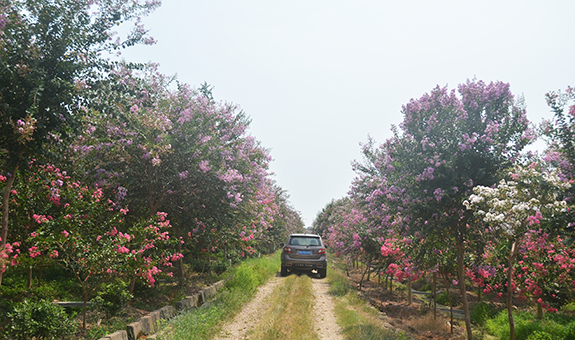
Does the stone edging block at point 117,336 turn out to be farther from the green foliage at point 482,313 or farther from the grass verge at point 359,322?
the green foliage at point 482,313

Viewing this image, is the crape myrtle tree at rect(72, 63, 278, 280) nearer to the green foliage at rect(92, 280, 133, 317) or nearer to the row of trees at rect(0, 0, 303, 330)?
the row of trees at rect(0, 0, 303, 330)

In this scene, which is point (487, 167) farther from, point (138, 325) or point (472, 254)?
point (138, 325)

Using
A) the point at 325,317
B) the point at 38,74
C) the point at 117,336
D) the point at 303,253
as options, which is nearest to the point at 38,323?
the point at 117,336

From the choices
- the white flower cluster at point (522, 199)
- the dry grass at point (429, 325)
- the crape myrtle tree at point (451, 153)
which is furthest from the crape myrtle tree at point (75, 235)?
the dry grass at point (429, 325)

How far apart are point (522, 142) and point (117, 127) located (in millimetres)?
7976

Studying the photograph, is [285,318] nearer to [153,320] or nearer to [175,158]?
[153,320]

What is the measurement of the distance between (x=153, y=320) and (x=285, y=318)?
Answer: 264cm

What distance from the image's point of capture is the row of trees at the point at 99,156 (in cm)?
471

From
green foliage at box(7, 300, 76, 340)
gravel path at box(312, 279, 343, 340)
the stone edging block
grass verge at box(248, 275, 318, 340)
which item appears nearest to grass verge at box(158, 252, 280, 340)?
the stone edging block

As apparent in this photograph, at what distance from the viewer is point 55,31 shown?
505 centimetres

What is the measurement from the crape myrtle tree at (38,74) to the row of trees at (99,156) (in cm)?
2

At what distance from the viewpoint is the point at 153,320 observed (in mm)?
6172

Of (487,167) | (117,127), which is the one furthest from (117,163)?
(487,167)

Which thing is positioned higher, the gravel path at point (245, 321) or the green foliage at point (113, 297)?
the green foliage at point (113, 297)
